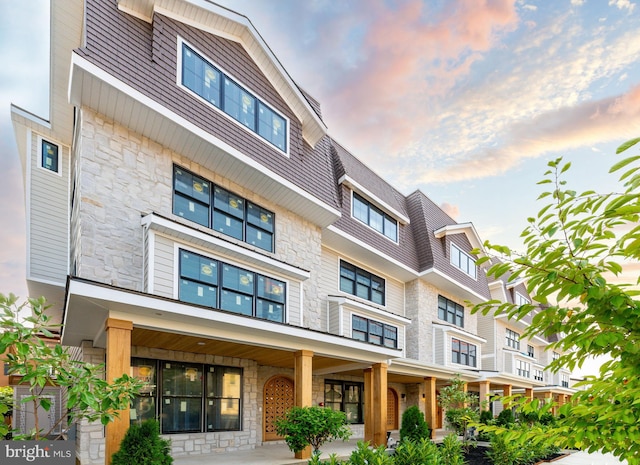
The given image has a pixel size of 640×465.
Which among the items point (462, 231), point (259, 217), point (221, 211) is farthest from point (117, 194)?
point (462, 231)

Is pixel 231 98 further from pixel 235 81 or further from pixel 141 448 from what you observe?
pixel 141 448

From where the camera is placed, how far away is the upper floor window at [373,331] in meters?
18.2

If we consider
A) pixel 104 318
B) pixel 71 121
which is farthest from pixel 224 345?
pixel 71 121

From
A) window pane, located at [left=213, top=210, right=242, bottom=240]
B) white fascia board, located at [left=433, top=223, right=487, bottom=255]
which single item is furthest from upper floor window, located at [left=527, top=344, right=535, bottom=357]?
window pane, located at [left=213, top=210, right=242, bottom=240]

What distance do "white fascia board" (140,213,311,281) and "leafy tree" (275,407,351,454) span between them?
4028 millimetres

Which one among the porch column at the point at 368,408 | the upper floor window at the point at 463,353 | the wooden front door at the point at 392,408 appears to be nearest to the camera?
the porch column at the point at 368,408

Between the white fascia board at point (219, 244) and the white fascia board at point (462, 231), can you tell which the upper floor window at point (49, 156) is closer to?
the white fascia board at point (219, 244)

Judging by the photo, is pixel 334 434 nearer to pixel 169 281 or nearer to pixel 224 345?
pixel 224 345

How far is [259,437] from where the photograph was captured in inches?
565

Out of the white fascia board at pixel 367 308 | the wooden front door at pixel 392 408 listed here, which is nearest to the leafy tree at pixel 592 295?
the white fascia board at pixel 367 308

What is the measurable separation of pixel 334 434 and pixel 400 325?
10.4 m

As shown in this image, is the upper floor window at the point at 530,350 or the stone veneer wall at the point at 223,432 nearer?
the stone veneer wall at the point at 223,432

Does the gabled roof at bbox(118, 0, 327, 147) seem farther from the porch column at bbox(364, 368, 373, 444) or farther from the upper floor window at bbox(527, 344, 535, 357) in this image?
the upper floor window at bbox(527, 344, 535, 357)

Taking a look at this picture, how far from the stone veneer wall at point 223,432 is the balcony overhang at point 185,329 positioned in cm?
40
